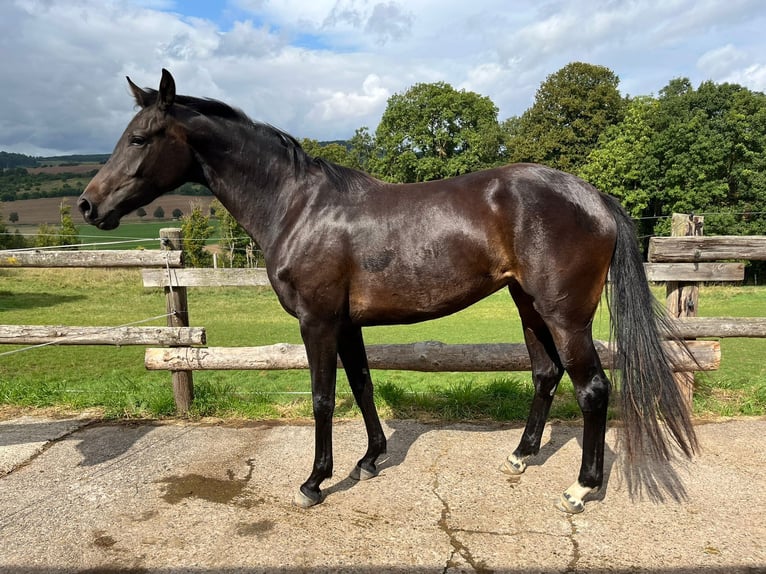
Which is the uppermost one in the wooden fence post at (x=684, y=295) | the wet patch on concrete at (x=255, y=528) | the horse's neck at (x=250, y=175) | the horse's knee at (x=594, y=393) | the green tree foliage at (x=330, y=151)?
the green tree foliage at (x=330, y=151)

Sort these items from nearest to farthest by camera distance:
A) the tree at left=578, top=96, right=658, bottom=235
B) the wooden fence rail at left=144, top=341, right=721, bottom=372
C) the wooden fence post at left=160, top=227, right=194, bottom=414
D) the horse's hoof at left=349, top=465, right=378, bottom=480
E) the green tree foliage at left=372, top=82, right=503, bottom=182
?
1. the horse's hoof at left=349, top=465, right=378, bottom=480
2. the wooden fence rail at left=144, top=341, right=721, bottom=372
3. the wooden fence post at left=160, top=227, right=194, bottom=414
4. the tree at left=578, top=96, right=658, bottom=235
5. the green tree foliage at left=372, top=82, right=503, bottom=182

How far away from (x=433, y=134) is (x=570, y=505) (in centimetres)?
3338

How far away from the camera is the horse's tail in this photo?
2887 mm

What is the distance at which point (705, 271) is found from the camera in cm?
425

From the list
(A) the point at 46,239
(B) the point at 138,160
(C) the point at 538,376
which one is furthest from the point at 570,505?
(A) the point at 46,239

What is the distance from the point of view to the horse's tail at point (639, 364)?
289 centimetres

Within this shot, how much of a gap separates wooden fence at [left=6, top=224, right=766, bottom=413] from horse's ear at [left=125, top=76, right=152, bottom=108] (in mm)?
1745

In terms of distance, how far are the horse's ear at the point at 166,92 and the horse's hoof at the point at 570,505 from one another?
323 cm

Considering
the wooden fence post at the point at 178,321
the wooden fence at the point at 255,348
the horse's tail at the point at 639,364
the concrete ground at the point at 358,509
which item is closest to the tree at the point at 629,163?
the wooden fence at the point at 255,348

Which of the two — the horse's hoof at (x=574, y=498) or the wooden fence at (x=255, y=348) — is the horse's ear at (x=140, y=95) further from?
the horse's hoof at (x=574, y=498)

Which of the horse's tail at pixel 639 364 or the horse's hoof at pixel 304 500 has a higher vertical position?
the horse's tail at pixel 639 364

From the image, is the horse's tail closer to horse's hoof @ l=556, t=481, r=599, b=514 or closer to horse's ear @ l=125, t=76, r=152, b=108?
horse's hoof @ l=556, t=481, r=599, b=514

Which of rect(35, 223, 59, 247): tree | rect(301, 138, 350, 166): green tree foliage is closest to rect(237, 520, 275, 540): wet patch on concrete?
rect(35, 223, 59, 247): tree

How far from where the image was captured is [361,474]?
3215 millimetres
